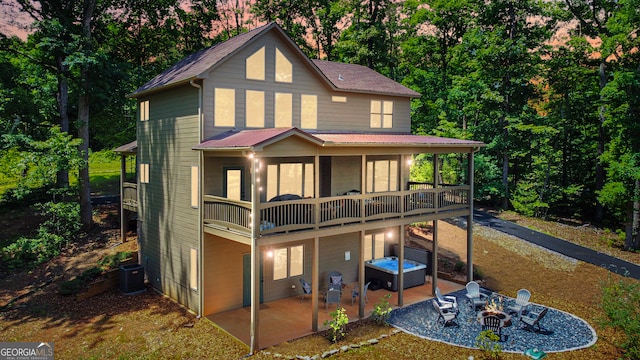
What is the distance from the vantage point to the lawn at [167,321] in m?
12.8

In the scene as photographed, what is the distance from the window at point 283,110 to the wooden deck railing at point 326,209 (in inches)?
155

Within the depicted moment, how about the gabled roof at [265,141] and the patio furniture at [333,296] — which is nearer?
the gabled roof at [265,141]

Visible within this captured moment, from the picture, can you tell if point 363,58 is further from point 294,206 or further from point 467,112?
point 294,206

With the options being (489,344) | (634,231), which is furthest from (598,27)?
(489,344)

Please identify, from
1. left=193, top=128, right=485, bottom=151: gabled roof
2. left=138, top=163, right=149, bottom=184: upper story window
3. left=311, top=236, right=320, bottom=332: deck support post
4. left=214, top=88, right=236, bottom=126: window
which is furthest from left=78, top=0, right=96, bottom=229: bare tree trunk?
left=311, top=236, right=320, bottom=332: deck support post

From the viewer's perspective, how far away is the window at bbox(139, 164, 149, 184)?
A: 19.4 metres

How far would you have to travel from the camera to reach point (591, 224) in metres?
33.1

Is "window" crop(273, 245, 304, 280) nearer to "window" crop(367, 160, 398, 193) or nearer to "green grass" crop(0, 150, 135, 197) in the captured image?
"window" crop(367, 160, 398, 193)

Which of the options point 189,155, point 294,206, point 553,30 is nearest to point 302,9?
point 553,30

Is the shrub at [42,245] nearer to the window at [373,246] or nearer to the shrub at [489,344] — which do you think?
the window at [373,246]

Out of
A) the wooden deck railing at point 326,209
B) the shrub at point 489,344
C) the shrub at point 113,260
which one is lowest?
the shrub at point 489,344

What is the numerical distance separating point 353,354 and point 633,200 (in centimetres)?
2184

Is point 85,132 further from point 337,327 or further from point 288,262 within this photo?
point 337,327

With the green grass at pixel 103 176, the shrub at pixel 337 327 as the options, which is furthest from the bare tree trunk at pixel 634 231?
the green grass at pixel 103 176
